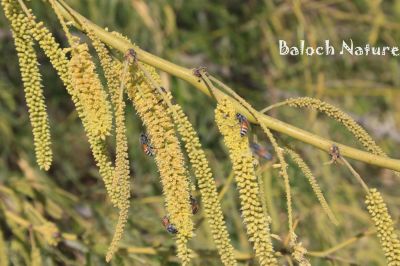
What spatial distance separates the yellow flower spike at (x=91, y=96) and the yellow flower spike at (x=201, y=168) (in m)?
0.09

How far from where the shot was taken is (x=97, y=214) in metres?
2.42

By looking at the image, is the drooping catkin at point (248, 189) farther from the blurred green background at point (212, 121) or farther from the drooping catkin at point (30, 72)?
the blurred green background at point (212, 121)

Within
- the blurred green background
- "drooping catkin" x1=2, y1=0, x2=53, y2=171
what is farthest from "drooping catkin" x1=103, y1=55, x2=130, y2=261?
the blurred green background

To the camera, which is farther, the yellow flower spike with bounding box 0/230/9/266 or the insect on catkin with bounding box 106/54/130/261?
the yellow flower spike with bounding box 0/230/9/266

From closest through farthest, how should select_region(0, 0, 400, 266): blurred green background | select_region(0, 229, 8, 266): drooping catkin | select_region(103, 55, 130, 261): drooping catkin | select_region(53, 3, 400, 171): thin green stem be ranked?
select_region(103, 55, 130, 261): drooping catkin < select_region(53, 3, 400, 171): thin green stem < select_region(0, 229, 8, 266): drooping catkin < select_region(0, 0, 400, 266): blurred green background

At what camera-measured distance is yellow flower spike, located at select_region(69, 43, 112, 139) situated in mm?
1186

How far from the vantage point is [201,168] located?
123 centimetres

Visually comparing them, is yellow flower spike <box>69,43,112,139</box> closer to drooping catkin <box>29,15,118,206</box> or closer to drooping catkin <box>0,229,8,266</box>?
drooping catkin <box>29,15,118,206</box>

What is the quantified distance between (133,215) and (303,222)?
68 centimetres

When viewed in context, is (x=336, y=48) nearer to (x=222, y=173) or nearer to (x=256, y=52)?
(x=256, y=52)

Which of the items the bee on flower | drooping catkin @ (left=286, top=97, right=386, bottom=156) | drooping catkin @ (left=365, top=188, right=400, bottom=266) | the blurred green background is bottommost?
drooping catkin @ (left=365, top=188, right=400, bottom=266)

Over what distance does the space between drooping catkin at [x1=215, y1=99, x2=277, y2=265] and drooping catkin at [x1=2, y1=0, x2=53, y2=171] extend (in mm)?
314

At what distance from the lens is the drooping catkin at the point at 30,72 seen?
1.29 m

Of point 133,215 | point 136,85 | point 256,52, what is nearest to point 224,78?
point 256,52
